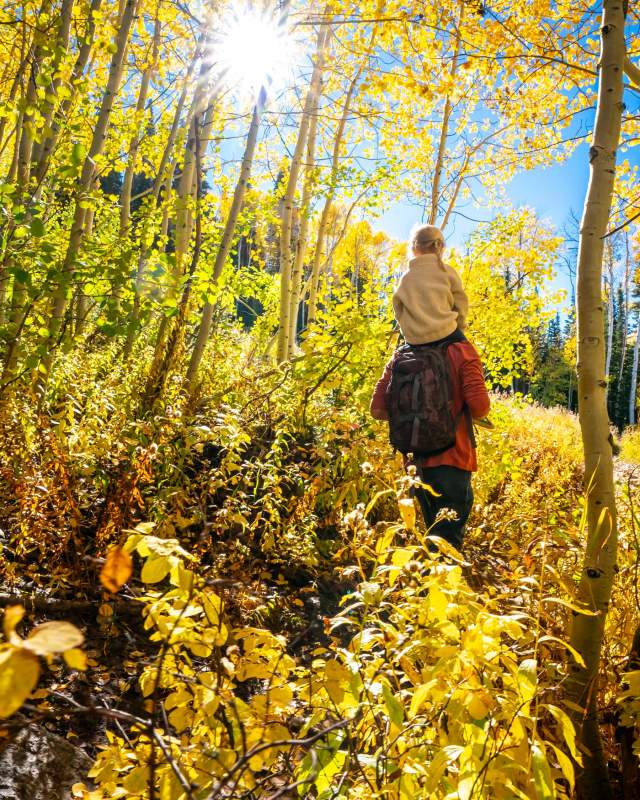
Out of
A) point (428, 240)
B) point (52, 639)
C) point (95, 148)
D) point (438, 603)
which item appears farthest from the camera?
point (95, 148)

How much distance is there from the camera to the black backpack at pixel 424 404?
2.37 m

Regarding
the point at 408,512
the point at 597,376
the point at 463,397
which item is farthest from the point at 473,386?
the point at 408,512

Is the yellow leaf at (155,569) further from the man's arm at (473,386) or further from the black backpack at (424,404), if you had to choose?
the man's arm at (473,386)

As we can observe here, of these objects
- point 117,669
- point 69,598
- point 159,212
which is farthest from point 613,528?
point 159,212

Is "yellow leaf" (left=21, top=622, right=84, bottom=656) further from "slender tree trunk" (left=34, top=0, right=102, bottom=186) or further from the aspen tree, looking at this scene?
"slender tree trunk" (left=34, top=0, right=102, bottom=186)

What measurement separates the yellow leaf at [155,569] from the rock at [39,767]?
725mm

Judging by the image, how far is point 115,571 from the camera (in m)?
0.61

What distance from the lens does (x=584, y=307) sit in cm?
166

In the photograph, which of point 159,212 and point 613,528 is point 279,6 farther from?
point 613,528

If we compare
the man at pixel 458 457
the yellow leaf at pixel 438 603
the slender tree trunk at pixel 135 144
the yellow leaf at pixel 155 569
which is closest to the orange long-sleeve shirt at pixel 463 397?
the man at pixel 458 457

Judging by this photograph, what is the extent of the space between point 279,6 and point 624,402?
3162 cm

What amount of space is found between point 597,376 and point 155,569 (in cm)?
146

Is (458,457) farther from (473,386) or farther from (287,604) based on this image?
(287,604)

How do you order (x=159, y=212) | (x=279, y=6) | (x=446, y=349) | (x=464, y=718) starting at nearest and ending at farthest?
1. (x=464, y=718)
2. (x=446, y=349)
3. (x=279, y=6)
4. (x=159, y=212)
